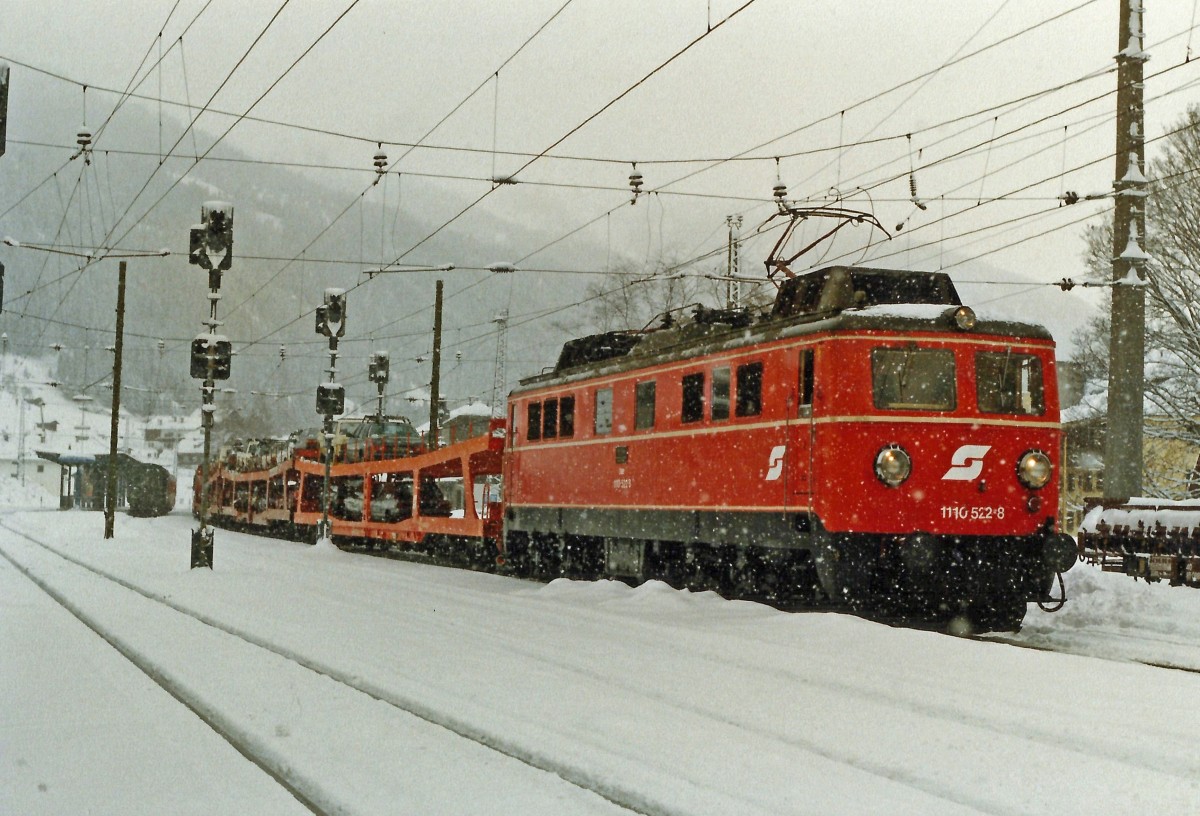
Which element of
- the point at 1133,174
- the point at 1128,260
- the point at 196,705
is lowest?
the point at 196,705

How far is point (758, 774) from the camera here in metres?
6.23

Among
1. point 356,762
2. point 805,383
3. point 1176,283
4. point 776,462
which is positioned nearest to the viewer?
point 356,762

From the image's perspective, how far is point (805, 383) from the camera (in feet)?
42.8

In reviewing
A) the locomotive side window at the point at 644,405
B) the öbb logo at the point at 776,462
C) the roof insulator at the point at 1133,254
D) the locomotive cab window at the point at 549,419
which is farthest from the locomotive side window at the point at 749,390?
the roof insulator at the point at 1133,254

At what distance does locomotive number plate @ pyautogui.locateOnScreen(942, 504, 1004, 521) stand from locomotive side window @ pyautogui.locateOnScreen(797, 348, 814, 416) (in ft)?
5.51

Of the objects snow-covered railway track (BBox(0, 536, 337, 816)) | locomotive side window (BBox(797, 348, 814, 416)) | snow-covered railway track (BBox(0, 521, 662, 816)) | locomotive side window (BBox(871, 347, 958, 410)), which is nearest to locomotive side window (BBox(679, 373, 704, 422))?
locomotive side window (BBox(797, 348, 814, 416))

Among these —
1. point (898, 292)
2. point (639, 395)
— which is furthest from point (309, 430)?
point (898, 292)

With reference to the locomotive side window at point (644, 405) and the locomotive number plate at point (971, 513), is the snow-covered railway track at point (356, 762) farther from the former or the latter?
the locomotive number plate at point (971, 513)

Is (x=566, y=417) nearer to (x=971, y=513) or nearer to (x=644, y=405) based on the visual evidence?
(x=644, y=405)

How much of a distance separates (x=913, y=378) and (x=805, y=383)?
108 centimetres

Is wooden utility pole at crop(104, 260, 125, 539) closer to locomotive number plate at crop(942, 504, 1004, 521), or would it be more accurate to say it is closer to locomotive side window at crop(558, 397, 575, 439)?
locomotive side window at crop(558, 397, 575, 439)

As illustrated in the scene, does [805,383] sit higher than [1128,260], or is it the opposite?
[1128,260]

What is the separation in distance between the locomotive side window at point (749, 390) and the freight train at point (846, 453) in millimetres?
25

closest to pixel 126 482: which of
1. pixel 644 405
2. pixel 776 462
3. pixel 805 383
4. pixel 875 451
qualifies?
pixel 644 405
